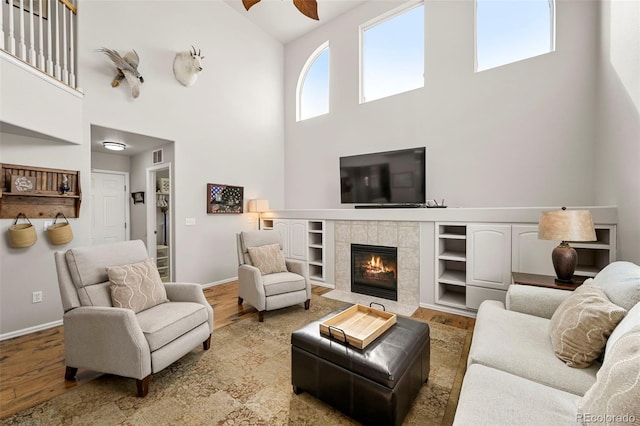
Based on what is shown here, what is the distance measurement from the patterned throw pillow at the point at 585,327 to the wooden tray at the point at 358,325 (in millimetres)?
891

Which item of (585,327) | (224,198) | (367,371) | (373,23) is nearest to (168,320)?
(367,371)

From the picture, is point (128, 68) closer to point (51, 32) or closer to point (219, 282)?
point (51, 32)

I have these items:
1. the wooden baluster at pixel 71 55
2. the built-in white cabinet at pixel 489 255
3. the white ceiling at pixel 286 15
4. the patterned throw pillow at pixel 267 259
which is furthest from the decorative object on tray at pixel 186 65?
the built-in white cabinet at pixel 489 255

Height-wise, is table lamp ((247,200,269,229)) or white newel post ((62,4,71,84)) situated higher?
white newel post ((62,4,71,84))

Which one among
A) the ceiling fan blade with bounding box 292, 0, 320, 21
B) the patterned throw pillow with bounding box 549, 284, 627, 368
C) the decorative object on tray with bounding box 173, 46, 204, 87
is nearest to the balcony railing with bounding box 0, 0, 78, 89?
the decorative object on tray with bounding box 173, 46, 204, 87

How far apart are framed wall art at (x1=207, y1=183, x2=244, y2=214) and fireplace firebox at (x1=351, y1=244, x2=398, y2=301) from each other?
7.29 feet

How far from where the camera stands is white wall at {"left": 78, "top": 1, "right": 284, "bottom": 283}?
3383 mm

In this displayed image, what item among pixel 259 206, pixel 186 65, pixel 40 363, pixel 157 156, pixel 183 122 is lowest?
pixel 40 363

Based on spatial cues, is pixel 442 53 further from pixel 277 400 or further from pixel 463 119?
pixel 277 400

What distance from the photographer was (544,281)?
2.44 metres

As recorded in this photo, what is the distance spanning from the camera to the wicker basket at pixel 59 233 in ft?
9.54

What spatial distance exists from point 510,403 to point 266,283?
235 cm

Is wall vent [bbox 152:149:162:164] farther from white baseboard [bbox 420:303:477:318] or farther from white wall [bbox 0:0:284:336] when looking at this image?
white baseboard [bbox 420:303:477:318]

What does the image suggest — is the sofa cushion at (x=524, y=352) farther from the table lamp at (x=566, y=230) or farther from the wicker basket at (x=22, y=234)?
the wicker basket at (x=22, y=234)
